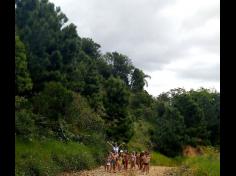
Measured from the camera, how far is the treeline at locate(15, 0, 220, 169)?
1695 centimetres

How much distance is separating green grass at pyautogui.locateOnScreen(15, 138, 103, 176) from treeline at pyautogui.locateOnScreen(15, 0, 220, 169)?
1.30ft

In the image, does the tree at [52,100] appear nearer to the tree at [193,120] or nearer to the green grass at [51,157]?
the green grass at [51,157]

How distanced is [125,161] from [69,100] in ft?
10.1

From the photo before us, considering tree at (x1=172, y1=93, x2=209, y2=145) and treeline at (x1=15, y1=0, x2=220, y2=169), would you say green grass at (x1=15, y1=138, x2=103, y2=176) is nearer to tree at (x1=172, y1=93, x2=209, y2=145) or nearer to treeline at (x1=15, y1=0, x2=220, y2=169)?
treeline at (x1=15, y1=0, x2=220, y2=169)

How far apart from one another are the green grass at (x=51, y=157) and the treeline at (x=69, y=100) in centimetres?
40

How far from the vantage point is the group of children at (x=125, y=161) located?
16703mm

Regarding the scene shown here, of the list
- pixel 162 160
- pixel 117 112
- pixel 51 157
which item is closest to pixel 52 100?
pixel 51 157

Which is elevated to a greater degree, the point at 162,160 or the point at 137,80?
the point at 137,80

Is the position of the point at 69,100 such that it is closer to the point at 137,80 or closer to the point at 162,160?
the point at 162,160

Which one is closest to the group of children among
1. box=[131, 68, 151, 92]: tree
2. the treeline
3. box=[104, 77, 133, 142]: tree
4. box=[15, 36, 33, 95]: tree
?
the treeline

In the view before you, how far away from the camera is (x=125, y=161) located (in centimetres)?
1686

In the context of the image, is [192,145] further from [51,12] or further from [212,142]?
[51,12]

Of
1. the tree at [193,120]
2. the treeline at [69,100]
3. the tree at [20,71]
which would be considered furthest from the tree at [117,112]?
the tree at [20,71]
